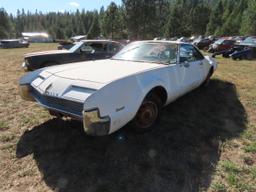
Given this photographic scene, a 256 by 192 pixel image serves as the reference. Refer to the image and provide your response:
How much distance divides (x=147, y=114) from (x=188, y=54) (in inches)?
82.1

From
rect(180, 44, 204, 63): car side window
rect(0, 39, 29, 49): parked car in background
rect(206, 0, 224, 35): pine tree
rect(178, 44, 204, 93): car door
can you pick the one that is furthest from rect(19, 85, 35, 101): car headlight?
rect(206, 0, 224, 35): pine tree

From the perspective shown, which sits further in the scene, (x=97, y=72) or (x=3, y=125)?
(x=3, y=125)

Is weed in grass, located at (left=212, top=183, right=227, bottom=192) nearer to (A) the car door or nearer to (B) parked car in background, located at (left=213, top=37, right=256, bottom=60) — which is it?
(A) the car door

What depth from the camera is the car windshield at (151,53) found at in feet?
15.1

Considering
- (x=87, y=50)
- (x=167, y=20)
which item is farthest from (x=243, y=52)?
(x=167, y=20)

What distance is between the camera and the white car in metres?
2.97

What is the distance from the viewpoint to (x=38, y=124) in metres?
4.31

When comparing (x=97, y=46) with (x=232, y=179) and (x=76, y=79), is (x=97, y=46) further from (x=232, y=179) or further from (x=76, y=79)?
(x=232, y=179)

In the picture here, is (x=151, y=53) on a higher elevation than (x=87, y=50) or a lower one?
higher

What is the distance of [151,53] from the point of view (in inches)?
188

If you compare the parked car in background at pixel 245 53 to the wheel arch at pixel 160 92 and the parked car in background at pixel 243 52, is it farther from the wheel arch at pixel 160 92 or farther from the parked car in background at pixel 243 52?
the wheel arch at pixel 160 92

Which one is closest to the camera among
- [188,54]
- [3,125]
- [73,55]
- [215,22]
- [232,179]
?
[232,179]

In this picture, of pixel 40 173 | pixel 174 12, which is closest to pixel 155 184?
pixel 40 173

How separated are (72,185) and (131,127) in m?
1.28
